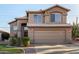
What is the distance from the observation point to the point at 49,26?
2.23m

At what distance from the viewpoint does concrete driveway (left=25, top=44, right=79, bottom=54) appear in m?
2.28

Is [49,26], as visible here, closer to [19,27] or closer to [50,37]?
[50,37]

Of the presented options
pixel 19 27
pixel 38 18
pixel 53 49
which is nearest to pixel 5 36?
pixel 19 27

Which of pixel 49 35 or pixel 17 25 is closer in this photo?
pixel 17 25

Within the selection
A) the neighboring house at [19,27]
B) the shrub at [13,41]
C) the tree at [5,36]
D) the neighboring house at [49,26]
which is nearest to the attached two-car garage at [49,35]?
the neighboring house at [49,26]

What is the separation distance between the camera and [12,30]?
229 cm

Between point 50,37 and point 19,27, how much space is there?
605 mm

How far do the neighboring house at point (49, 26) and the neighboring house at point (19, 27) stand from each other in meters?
0.02

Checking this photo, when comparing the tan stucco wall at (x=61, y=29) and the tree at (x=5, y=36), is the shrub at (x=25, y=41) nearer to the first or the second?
the tan stucco wall at (x=61, y=29)

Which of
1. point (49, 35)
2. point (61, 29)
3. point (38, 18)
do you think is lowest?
point (49, 35)

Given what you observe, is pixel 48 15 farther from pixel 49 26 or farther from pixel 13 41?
pixel 13 41

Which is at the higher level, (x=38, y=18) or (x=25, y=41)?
(x=38, y=18)
